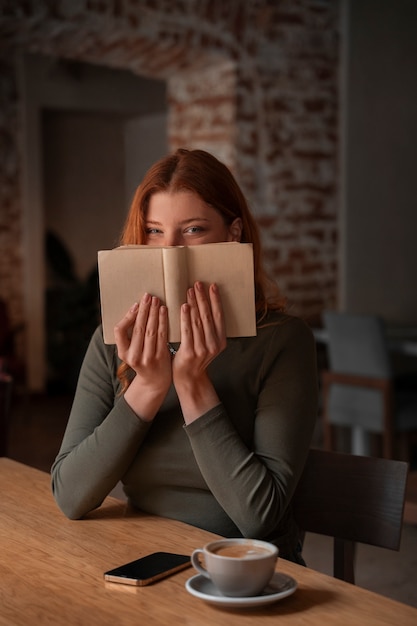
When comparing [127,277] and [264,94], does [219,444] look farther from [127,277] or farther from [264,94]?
[264,94]

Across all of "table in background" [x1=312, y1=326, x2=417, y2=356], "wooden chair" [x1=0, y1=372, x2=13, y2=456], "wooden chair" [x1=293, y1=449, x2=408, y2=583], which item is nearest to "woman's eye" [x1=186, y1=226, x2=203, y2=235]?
"wooden chair" [x1=293, y1=449, x2=408, y2=583]

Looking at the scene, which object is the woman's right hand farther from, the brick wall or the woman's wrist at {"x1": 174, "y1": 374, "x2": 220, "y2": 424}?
the brick wall

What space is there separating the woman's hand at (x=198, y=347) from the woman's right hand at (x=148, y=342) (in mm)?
26

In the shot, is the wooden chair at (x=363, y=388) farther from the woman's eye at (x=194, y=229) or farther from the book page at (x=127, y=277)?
the book page at (x=127, y=277)

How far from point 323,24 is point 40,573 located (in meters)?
4.56

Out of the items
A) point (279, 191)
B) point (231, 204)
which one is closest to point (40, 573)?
point (231, 204)

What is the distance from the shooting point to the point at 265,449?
1.57m

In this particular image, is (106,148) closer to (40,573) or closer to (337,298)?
(337,298)

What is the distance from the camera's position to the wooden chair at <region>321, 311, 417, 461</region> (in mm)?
4242

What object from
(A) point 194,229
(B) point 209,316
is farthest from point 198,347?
(A) point 194,229

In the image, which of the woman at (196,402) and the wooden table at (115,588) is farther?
the woman at (196,402)

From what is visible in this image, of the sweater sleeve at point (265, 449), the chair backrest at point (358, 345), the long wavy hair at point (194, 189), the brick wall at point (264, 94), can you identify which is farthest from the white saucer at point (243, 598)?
the brick wall at point (264, 94)

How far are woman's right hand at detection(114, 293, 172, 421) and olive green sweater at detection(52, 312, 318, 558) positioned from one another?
87mm

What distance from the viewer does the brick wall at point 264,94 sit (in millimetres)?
4602
